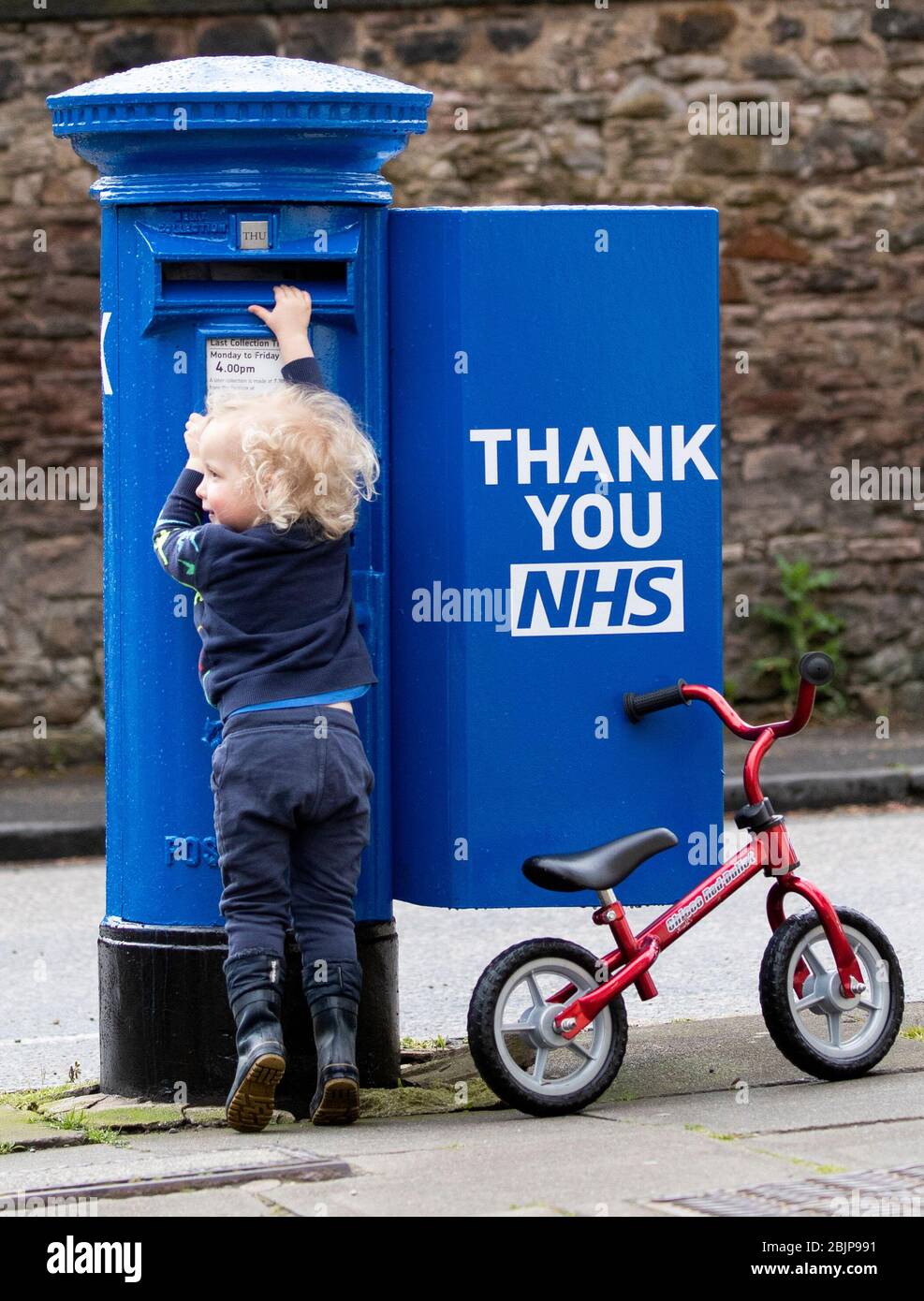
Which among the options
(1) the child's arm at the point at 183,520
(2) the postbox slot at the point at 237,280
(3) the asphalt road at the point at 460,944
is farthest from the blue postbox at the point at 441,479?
(3) the asphalt road at the point at 460,944

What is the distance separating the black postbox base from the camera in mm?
5047

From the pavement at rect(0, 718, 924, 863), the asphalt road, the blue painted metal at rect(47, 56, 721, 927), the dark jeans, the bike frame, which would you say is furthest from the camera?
the pavement at rect(0, 718, 924, 863)

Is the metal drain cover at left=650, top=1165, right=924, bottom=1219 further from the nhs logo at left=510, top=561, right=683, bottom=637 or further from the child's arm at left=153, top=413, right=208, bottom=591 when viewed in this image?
the child's arm at left=153, top=413, right=208, bottom=591

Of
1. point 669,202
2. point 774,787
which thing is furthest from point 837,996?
point 669,202

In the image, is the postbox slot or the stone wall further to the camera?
the stone wall

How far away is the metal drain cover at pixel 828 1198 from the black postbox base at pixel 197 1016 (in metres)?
1.37

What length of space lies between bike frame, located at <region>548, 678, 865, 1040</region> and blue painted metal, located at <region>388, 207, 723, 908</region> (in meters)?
0.16

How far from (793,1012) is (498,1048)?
28.2 inches

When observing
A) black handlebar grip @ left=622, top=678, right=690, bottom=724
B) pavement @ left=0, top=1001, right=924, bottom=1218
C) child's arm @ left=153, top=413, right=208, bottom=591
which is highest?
child's arm @ left=153, top=413, right=208, bottom=591

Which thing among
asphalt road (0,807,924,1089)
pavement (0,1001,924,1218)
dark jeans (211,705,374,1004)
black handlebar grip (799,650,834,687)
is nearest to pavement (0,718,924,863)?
asphalt road (0,807,924,1089)

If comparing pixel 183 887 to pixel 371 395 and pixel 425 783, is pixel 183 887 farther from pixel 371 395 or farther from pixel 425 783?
pixel 371 395

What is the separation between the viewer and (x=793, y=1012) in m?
4.98
